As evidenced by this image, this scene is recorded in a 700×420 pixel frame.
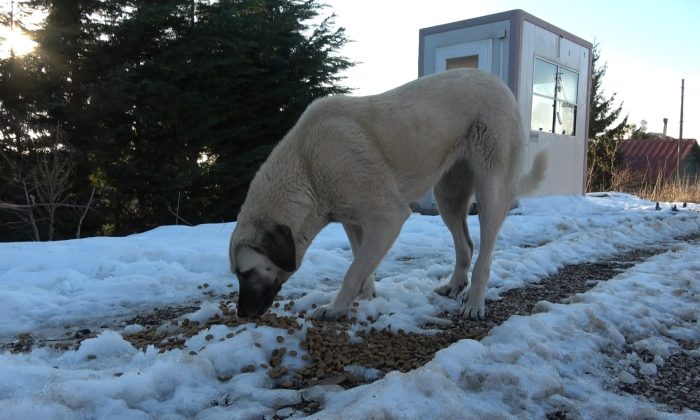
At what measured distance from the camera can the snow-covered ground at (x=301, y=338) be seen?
6.46 feet

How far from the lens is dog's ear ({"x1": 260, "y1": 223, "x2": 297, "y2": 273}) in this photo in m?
2.87

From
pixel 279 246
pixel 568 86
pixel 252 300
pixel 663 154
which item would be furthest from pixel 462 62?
pixel 663 154

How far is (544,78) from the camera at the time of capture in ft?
39.3

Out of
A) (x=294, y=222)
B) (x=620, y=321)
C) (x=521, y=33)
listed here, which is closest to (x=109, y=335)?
(x=294, y=222)

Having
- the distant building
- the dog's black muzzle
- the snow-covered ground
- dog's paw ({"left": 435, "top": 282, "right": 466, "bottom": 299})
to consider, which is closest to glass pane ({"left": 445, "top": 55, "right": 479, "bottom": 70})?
the snow-covered ground

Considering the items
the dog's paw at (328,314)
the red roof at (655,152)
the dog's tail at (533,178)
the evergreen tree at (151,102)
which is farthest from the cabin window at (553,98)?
the red roof at (655,152)

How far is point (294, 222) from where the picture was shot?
3.07 metres

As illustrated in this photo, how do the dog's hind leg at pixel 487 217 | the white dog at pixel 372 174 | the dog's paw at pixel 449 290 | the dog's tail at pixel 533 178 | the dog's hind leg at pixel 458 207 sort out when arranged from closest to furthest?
the white dog at pixel 372 174, the dog's hind leg at pixel 487 217, the dog's paw at pixel 449 290, the dog's hind leg at pixel 458 207, the dog's tail at pixel 533 178

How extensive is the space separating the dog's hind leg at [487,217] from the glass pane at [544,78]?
8789mm

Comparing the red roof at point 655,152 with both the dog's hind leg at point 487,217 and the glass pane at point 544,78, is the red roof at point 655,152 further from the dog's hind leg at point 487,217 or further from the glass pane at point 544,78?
the dog's hind leg at point 487,217

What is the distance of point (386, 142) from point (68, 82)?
30.9 ft

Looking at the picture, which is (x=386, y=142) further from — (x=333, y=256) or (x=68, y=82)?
(x=68, y=82)

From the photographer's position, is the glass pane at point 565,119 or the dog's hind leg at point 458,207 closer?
the dog's hind leg at point 458,207

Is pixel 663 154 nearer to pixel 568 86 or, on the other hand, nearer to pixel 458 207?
pixel 568 86
